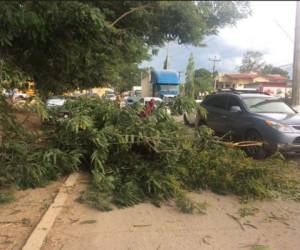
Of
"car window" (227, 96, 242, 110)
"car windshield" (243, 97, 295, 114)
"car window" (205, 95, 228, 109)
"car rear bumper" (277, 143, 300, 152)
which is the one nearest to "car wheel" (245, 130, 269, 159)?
"car rear bumper" (277, 143, 300, 152)

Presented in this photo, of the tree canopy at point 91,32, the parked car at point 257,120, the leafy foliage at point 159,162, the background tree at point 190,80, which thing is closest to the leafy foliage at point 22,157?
the leafy foliage at point 159,162

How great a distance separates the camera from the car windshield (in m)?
10.3

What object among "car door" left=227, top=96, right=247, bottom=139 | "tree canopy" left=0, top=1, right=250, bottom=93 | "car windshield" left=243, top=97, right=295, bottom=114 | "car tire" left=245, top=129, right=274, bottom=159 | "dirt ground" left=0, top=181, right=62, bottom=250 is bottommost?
"dirt ground" left=0, top=181, right=62, bottom=250

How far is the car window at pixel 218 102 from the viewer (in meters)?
11.9

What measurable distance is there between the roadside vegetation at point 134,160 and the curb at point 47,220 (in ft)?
1.02

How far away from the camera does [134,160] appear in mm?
6453

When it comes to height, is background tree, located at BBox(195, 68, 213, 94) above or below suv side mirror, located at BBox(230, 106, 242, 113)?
above

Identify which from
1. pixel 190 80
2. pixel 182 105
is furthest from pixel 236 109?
pixel 182 105

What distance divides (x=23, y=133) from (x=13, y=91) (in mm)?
678

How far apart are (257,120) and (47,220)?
620 centimetres

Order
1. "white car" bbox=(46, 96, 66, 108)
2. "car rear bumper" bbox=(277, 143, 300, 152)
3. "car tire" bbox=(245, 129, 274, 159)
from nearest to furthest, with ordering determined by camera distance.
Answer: "white car" bbox=(46, 96, 66, 108) → "car rear bumper" bbox=(277, 143, 300, 152) → "car tire" bbox=(245, 129, 274, 159)

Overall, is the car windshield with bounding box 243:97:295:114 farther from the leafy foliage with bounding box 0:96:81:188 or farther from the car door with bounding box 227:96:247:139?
the leafy foliage with bounding box 0:96:81:188

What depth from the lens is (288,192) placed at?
647cm

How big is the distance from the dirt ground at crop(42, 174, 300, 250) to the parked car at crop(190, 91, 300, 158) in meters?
3.18
